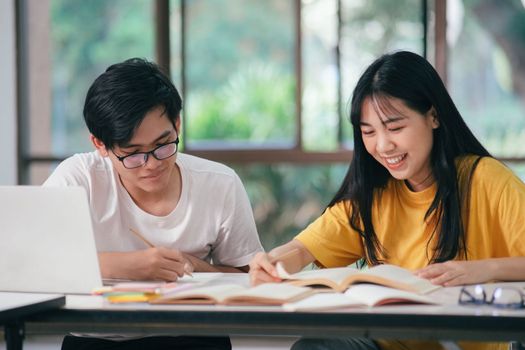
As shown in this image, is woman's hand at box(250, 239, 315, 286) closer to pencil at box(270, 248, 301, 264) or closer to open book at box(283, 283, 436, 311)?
pencil at box(270, 248, 301, 264)

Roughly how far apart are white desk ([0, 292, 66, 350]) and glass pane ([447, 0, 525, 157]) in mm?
3020

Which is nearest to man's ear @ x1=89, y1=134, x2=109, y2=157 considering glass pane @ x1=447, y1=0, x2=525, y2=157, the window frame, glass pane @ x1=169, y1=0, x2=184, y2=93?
the window frame

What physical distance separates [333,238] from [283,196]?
224 cm

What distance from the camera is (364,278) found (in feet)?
6.25

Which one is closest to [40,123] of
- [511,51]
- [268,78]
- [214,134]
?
[214,134]

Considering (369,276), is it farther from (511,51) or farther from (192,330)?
(511,51)

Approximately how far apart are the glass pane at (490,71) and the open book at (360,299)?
9.09 ft

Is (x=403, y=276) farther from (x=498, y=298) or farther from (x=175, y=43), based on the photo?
(x=175, y=43)

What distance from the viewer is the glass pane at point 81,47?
4.64 m

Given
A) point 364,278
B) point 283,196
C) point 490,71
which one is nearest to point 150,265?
point 364,278

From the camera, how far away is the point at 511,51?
4.46m

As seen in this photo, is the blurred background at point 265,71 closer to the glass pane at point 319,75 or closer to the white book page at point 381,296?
the glass pane at point 319,75

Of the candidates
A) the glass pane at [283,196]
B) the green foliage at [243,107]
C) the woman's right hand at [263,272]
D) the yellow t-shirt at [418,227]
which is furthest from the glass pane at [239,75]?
the woman's right hand at [263,272]

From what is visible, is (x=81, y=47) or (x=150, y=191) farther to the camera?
(x=81, y=47)
